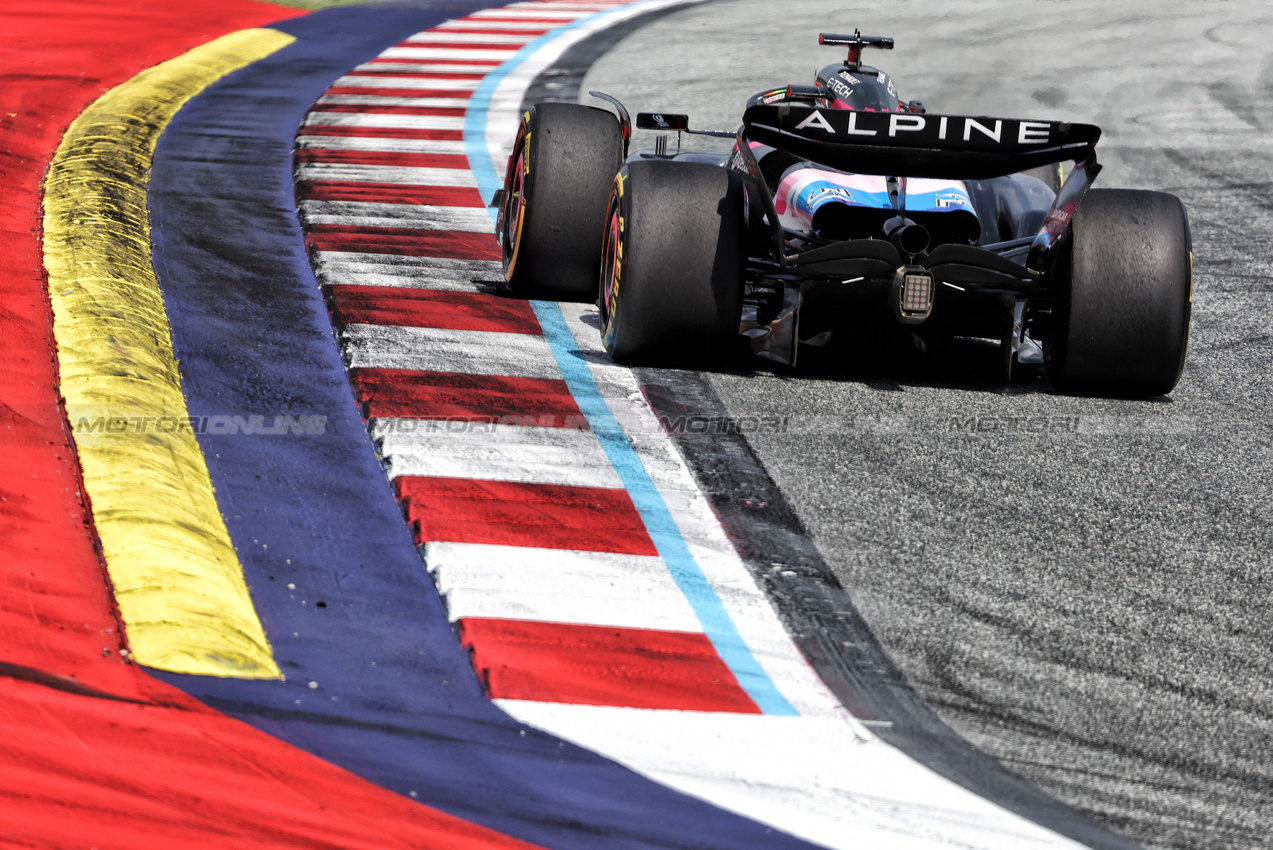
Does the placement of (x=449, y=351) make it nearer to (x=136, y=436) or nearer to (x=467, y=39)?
(x=136, y=436)

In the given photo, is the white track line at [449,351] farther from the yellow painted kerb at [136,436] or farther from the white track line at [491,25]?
the white track line at [491,25]

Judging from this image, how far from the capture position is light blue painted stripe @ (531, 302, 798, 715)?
3902mm

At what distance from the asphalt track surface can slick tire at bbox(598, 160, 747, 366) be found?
0.29m

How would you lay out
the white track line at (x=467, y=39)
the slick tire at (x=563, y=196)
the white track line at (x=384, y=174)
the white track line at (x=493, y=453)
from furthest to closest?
the white track line at (x=467, y=39), the white track line at (x=384, y=174), the slick tire at (x=563, y=196), the white track line at (x=493, y=453)

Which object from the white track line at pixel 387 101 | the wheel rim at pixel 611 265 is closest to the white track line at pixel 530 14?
the white track line at pixel 387 101

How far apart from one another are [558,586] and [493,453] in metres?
1.08

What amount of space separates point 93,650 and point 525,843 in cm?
129

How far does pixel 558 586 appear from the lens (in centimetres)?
435

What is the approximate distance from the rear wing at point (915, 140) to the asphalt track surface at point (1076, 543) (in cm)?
90

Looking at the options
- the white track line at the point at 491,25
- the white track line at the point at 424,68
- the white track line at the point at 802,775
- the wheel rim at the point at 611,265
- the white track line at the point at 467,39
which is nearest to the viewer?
the white track line at the point at 802,775

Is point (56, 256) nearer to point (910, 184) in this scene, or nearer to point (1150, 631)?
point (910, 184)

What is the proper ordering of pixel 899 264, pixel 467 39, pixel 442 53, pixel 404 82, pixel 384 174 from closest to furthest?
pixel 899 264 → pixel 384 174 → pixel 404 82 → pixel 442 53 → pixel 467 39

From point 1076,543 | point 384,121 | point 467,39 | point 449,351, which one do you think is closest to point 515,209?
point 449,351

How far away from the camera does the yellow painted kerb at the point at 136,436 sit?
3865 mm
